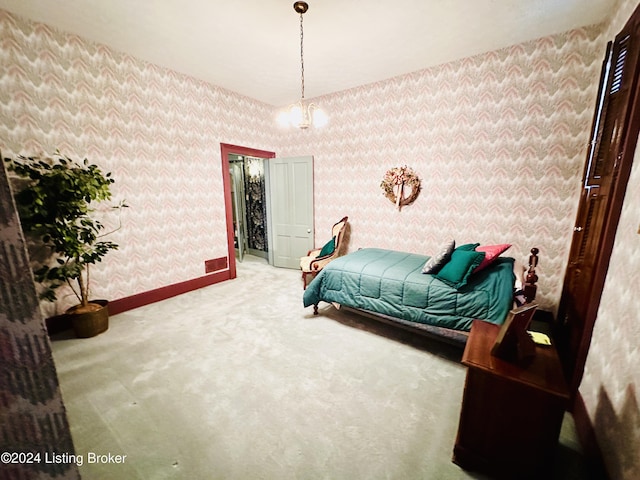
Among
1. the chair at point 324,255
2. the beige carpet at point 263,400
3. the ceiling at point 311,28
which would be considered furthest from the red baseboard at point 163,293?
the ceiling at point 311,28

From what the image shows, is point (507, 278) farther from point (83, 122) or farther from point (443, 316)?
point (83, 122)

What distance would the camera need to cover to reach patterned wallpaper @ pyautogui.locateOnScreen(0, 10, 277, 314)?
2531 mm

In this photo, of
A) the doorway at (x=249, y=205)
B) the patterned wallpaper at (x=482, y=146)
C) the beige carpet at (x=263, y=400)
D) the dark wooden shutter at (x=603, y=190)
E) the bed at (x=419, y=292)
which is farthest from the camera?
the doorway at (x=249, y=205)

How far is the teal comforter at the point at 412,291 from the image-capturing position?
223 centimetres

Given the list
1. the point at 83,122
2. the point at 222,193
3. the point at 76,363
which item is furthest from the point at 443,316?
the point at 83,122

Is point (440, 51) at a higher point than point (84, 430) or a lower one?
higher

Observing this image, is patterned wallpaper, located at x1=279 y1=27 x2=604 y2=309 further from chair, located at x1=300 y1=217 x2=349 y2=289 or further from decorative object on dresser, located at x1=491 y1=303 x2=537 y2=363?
decorative object on dresser, located at x1=491 y1=303 x2=537 y2=363

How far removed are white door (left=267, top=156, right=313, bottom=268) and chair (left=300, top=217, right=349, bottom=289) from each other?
630mm

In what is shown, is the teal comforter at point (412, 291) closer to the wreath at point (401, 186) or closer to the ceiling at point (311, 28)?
the wreath at point (401, 186)

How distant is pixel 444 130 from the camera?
3479 millimetres

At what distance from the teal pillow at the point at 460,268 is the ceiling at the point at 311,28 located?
7.27 feet

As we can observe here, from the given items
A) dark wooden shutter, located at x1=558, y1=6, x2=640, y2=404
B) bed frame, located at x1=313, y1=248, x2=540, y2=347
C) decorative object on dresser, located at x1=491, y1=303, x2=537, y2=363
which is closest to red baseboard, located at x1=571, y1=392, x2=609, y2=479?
dark wooden shutter, located at x1=558, y1=6, x2=640, y2=404

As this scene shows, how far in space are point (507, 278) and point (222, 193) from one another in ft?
12.9

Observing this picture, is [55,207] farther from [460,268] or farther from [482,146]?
[482,146]
